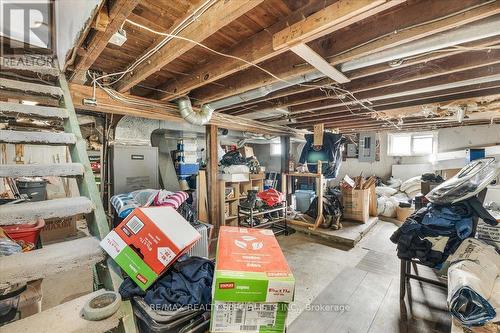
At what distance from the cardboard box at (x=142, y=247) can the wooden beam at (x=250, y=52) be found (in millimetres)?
1358

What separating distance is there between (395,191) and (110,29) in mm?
6768

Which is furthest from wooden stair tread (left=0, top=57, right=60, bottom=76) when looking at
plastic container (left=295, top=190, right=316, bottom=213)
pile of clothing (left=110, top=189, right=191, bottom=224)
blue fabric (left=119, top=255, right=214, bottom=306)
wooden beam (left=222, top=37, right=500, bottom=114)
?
plastic container (left=295, top=190, right=316, bottom=213)

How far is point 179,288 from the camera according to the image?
109cm

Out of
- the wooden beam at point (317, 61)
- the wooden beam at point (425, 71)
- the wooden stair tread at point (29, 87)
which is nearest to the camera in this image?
the wooden stair tread at point (29, 87)

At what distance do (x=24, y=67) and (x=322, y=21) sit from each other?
2.04 m

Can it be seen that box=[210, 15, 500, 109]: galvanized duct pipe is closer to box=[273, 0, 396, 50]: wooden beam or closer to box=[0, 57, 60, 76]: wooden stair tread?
box=[273, 0, 396, 50]: wooden beam

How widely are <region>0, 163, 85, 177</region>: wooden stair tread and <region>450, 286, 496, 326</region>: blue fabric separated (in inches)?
90.7

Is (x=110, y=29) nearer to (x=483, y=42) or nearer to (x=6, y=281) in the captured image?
(x=6, y=281)

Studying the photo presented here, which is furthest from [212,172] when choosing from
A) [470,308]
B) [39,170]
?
[470,308]

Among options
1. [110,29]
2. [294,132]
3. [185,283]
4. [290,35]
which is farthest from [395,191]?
[110,29]

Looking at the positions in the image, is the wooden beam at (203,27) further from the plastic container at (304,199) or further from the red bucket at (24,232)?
the plastic container at (304,199)

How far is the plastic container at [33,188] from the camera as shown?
4488 mm

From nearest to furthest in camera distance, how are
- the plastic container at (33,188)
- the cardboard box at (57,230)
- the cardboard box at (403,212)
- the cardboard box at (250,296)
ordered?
the cardboard box at (250,296)
the cardboard box at (57,230)
the plastic container at (33,188)
the cardboard box at (403,212)

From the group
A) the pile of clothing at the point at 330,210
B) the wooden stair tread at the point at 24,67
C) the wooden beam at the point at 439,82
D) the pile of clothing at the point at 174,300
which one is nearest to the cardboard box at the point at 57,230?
the wooden stair tread at the point at 24,67
